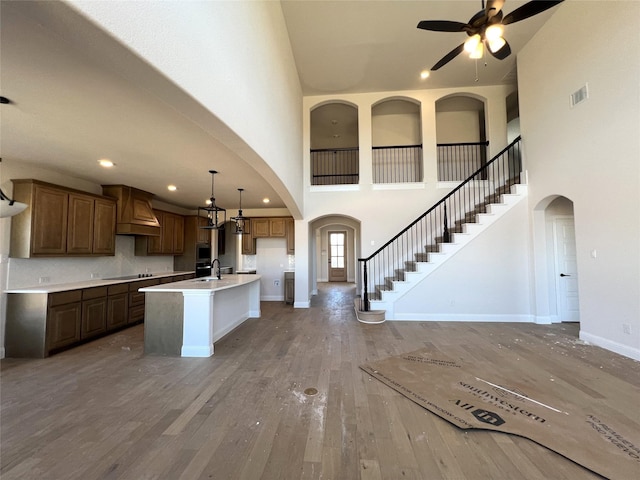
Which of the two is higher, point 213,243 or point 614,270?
point 213,243

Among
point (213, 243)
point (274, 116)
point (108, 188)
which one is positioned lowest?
point (213, 243)

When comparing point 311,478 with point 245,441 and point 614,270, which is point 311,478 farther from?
point 614,270

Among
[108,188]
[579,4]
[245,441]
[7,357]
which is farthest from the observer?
[108,188]

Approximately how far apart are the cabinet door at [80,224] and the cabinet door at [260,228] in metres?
3.50

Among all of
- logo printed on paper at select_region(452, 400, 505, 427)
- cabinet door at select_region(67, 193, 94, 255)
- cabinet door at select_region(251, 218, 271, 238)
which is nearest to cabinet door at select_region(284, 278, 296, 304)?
cabinet door at select_region(251, 218, 271, 238)

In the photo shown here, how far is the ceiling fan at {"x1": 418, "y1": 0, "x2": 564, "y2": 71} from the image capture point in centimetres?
277

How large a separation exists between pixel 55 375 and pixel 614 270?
22.4 feet

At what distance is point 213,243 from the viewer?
7.79 metres

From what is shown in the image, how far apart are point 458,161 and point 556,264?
3.50m

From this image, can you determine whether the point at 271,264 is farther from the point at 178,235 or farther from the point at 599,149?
the point at 599,149

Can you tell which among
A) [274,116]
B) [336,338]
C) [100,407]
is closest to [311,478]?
[100,407]

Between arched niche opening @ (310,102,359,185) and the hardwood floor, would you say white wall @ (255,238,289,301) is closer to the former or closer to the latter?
arched niche opening @ (310,102,359,185)

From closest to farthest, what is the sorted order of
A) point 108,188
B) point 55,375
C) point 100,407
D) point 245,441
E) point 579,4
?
point 245,441 → point 100,407 → point 55,375 → point 579,4 → point 108,188

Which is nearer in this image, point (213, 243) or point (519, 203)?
point (519, 203)
